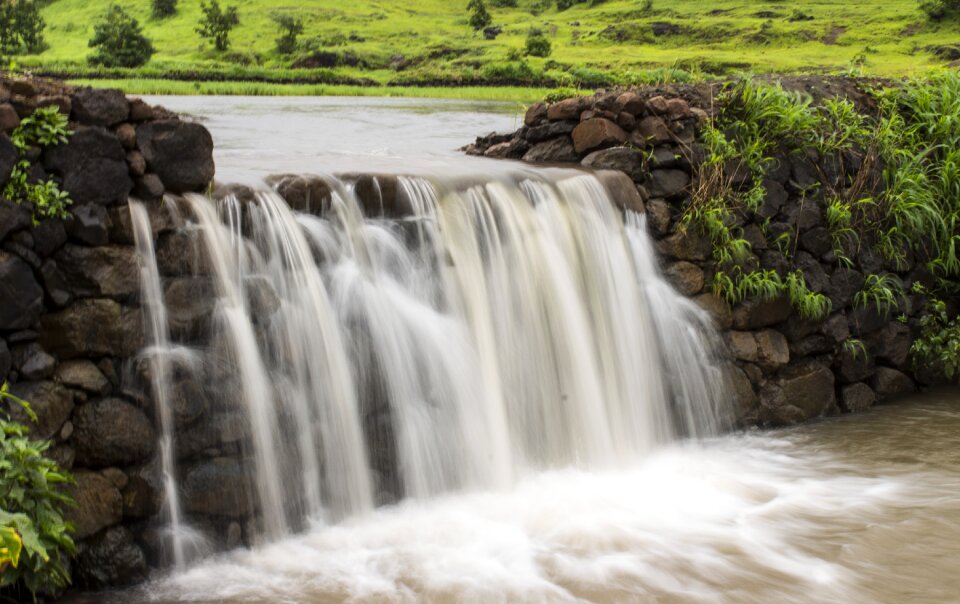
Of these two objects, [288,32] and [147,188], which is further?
[288,32]

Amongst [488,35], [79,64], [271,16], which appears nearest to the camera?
[79,64]

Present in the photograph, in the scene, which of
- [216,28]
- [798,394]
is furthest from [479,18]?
[798,394]

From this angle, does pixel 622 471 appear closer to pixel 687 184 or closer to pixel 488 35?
pixel 687 184

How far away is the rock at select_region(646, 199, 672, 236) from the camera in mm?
7941

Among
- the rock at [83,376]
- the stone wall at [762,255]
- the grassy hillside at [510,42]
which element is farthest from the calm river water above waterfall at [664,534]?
the grassy hillside at [510,42]

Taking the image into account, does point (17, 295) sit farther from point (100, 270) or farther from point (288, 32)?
point (288, 32)

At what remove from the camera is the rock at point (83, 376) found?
16.0ft

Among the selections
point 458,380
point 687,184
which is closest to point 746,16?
point 687,184

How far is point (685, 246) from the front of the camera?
26.1ft

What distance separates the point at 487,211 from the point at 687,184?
217 cm

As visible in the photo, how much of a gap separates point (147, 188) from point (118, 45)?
58.2 feet

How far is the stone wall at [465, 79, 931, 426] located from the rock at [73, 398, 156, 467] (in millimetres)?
4468

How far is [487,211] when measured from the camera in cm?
697

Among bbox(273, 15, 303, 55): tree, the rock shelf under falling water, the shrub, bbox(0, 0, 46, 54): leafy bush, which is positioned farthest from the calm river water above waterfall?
the shrub
